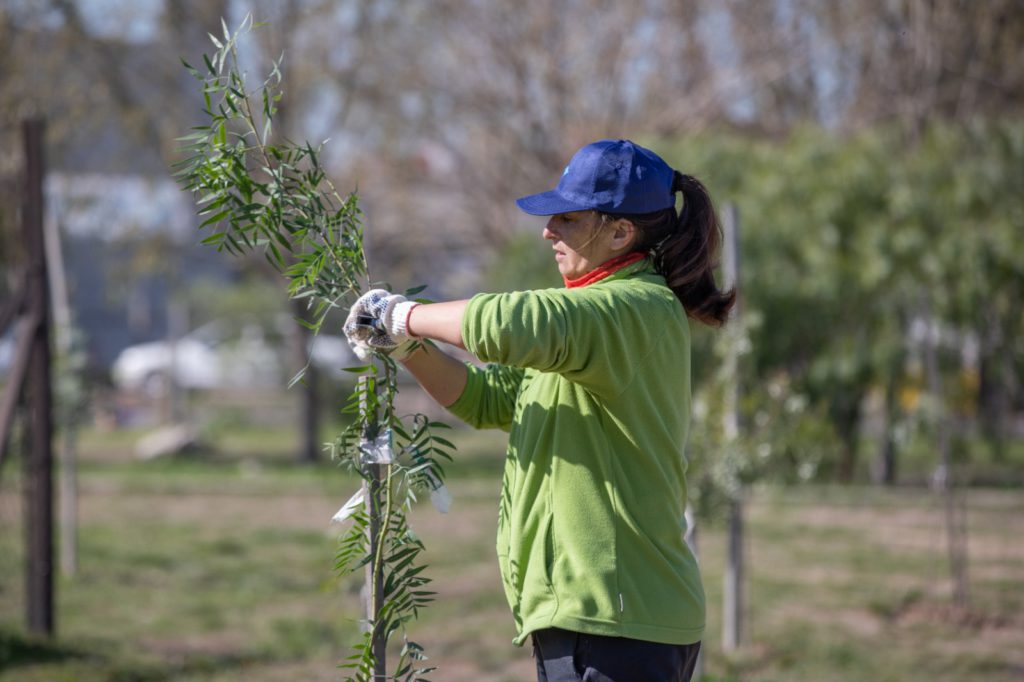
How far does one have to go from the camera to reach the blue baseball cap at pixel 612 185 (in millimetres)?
2291

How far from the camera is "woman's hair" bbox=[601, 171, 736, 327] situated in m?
2.37

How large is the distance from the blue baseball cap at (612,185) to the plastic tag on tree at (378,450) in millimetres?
566

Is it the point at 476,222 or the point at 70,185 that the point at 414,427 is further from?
the point at 476,222

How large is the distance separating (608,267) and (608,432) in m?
0.34

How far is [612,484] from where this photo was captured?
2.25 meters

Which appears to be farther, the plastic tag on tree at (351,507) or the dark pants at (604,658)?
the plastic tag on tree at (351,507)

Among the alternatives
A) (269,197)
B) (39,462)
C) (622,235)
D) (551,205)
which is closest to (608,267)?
Answer: (622,235)

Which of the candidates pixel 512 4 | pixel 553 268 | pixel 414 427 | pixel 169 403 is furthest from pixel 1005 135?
pixel 169 403

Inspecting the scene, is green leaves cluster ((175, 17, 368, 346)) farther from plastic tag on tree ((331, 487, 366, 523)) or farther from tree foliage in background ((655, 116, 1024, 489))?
tree foliage in background ((655, 116, 1024, 489))

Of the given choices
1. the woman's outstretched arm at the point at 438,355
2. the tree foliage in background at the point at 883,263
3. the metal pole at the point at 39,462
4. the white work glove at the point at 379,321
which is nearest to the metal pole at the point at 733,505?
the woman's outstretched arm at the point at 438,355

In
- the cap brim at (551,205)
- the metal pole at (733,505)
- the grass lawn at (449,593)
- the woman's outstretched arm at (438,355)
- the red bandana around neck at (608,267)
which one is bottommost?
the grass lawn at (449,593)

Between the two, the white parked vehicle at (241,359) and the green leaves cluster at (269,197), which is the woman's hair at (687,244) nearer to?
the green leaves cluster at (269,197)

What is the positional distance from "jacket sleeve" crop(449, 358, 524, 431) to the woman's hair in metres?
0.45

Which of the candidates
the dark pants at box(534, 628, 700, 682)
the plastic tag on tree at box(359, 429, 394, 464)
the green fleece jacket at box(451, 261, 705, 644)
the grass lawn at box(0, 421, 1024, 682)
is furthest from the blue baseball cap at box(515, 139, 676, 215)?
the grass lawn at box(0, 421, 1024, 682)
